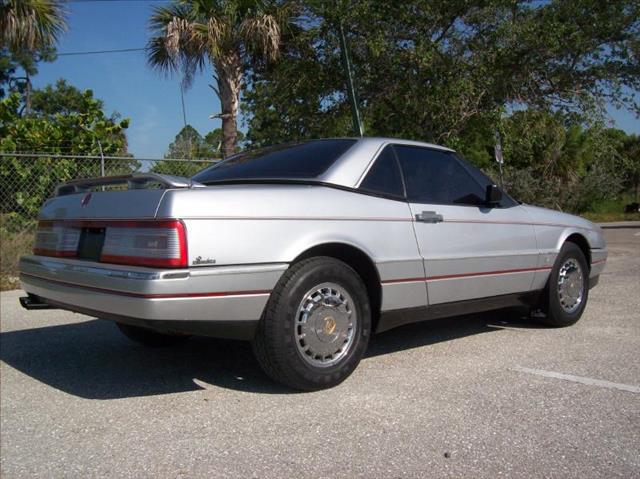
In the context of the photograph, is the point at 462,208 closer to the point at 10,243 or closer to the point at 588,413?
the point at 588,413

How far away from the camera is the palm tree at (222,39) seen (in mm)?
12414

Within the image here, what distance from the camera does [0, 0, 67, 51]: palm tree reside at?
34.5 feet

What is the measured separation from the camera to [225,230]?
3.22 m

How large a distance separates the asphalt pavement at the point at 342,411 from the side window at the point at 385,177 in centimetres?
115

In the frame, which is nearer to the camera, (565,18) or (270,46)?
(565,18)

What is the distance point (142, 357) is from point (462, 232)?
244cm

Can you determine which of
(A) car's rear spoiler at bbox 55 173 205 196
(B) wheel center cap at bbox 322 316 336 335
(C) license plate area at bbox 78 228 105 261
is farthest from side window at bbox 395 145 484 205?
(C) license plate area at bbox 78 228 105 261

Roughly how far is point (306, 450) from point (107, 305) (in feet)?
4.22

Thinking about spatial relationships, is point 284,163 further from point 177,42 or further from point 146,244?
point 177,42

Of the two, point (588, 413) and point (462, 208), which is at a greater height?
point (462, 208)

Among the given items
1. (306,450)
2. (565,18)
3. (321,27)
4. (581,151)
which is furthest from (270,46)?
(581,151)

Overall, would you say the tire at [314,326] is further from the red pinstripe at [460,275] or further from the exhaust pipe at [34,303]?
the exhaust pipe at [34,303]

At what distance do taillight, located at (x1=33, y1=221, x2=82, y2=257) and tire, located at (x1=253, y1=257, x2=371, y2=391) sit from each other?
1.27 metres

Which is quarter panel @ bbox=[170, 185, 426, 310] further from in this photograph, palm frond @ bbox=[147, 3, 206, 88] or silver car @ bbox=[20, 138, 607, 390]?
palm frond @ bbox=[147, 3, 206, 88]
